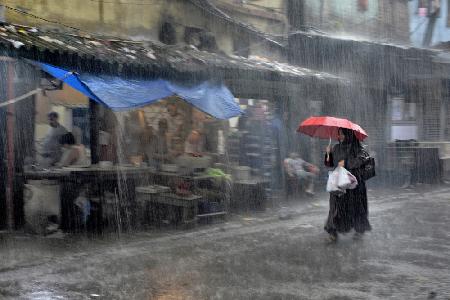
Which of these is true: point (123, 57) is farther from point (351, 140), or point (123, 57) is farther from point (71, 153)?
point (351, 140)

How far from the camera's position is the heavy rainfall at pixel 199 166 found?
680 centimetres

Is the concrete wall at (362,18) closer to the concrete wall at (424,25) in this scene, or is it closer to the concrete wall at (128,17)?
the concrete wall at (424,25)

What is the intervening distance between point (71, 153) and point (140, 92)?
1841mm

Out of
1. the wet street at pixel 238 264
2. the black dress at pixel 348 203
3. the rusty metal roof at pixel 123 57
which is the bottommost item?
the wet street at pixel 238 264

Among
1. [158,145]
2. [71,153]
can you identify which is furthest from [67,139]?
[158,145]

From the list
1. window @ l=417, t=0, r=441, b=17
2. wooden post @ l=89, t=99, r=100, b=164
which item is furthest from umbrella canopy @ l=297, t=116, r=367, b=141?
window @ l=417, t=0, r=441, b=17

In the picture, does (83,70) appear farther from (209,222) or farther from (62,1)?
(209,222)

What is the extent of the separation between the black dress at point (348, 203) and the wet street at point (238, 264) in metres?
0.29

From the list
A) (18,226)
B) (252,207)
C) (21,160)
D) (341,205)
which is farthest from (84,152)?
(341,205)

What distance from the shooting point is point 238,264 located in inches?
283

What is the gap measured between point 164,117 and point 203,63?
2211 millimetres

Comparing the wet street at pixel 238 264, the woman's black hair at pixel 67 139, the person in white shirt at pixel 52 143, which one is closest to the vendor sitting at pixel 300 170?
the wet street at pixel 238 264

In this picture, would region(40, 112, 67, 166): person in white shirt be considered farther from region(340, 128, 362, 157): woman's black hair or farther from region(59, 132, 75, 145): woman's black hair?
region(340, 128, 362, 157): woman's black hair

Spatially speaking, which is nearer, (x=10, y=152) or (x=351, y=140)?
(x=351, y=140)
